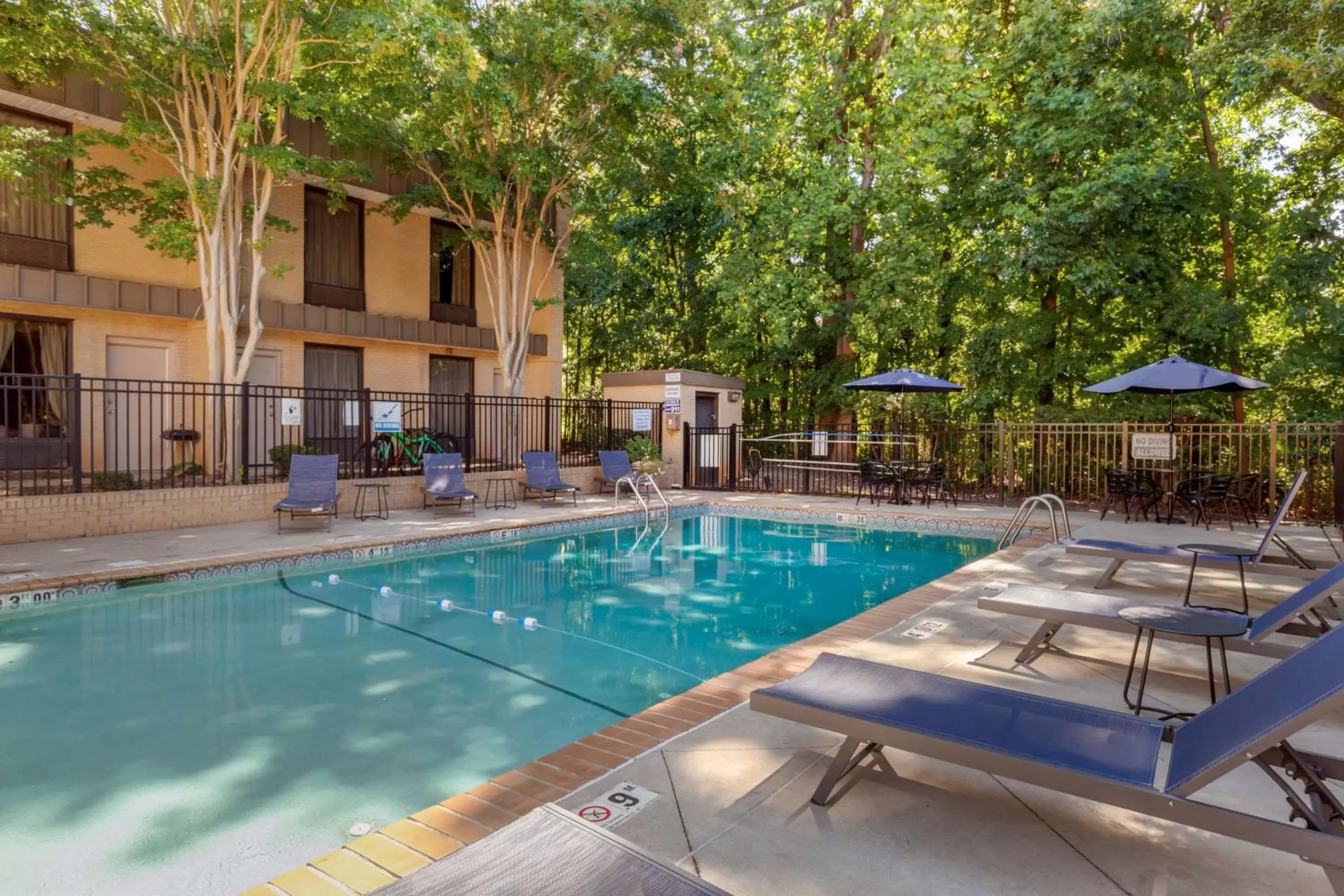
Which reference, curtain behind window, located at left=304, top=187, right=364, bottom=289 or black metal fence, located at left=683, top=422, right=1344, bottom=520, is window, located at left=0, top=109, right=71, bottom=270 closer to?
curtain behind window, located at left=304, top=187, right=364, bottom=289

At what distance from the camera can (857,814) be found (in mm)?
2510

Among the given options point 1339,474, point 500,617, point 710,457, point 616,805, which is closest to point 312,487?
point 500,617

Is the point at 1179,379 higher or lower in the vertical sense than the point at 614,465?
higher

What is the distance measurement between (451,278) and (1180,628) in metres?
17.6

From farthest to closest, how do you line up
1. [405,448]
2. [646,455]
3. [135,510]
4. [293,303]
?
[646,455], [293,303], [405,448], [135,510]

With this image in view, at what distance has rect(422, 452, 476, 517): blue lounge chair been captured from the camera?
11094 mm

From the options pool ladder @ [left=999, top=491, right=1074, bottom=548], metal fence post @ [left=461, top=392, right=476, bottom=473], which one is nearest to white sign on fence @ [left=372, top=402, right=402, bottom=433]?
metal fence post @ [left=461, top=392, right=476, bottom=473]

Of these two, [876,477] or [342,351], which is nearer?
[876,477]

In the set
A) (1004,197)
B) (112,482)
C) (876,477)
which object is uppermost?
(1004,197)

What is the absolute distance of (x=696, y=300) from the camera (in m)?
Answer: 24.1

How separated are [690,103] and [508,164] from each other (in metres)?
4.50

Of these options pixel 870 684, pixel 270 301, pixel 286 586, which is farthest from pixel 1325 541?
pixel 270 301

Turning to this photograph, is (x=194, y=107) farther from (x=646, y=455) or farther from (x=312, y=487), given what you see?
(x=646, y=455)

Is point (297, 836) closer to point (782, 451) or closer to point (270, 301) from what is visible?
point (270, 301)
